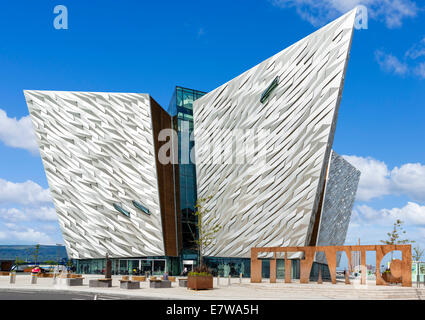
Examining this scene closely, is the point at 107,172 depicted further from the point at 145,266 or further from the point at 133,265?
the point at 145,266

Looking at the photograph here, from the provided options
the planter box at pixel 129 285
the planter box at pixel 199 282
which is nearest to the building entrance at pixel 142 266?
the planter box at pixel 129 285

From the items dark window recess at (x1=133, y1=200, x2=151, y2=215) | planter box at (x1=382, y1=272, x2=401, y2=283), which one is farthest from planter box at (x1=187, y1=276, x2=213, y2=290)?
dark window recess at (x1=133, y1=200, x2=151, y2=215)

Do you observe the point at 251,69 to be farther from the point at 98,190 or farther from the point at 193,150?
the point at 98,190

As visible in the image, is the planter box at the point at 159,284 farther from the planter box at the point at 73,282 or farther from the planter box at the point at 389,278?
the planter box at the point at 389,278

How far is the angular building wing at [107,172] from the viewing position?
145 feet

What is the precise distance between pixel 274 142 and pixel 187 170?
1471 cm

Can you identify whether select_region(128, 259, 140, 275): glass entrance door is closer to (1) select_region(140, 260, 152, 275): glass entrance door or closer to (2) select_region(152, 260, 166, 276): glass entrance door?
(1) select_region(140, 260, 152, 275): glass entrance door

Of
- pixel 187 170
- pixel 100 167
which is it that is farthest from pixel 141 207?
pixel 187 170

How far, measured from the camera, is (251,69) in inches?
1604

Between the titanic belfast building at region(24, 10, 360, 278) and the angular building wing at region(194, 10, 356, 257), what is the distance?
0.12 m

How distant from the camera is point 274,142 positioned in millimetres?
37156

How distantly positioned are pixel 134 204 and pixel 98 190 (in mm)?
4646
